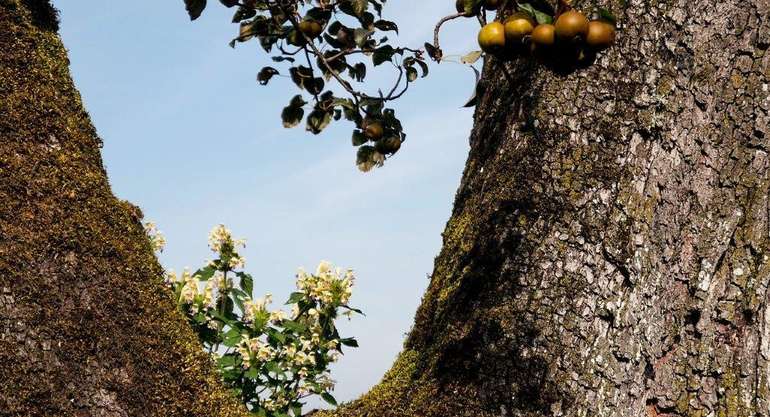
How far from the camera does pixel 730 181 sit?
3.09 meters

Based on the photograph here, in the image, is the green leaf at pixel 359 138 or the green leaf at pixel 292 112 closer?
the green leaf at pixel 359 138

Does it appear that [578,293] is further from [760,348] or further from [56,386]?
[56,386]

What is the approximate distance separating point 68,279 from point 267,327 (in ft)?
8.02

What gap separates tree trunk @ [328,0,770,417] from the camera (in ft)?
9.38

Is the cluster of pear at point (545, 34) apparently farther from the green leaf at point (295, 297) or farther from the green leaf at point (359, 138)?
the green leaf at point (295, 297)

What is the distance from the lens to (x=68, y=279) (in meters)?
2.76

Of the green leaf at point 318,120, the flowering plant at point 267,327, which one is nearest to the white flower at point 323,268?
the flowering plant at point 267,327

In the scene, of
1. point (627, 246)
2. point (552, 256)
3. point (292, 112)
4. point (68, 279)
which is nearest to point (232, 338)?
point (292, 112)

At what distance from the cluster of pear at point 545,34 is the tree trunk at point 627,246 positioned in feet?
3.89

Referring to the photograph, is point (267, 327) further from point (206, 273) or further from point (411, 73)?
point (411, 73)

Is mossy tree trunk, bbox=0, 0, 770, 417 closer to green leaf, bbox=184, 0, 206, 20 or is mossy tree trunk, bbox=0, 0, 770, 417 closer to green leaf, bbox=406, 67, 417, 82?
green leaf, bbox=406, 67, 417, 82

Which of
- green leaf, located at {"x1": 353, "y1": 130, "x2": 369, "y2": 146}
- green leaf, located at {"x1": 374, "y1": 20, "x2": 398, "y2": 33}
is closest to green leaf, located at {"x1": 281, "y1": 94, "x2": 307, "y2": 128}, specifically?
green leaf, located at {"x1": 353, "y1": 130, "x2": 369, "y2": 146}

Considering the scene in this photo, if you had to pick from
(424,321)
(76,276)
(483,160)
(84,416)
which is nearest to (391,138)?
(483,160)

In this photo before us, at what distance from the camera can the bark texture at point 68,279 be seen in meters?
2.64
